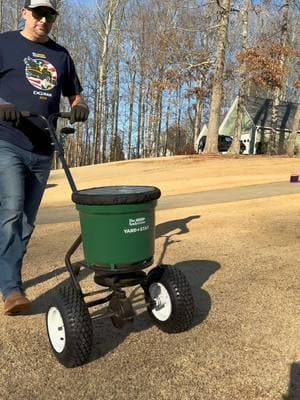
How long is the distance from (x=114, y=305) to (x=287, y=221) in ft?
15.1

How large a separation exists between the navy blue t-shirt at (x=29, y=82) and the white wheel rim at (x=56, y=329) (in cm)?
128

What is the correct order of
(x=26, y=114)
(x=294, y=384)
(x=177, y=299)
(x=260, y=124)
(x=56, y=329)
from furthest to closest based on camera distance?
(x=260, y=124) → (x=26, y=114) → (x=177, y=299) → (x=56, y=329) → (x=294, y=384)

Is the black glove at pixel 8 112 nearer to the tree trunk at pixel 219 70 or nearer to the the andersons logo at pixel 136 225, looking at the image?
the the andersons logo at pixel 136 225

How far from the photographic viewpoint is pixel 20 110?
3.72 metres

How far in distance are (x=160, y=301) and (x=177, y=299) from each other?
0.63 ft

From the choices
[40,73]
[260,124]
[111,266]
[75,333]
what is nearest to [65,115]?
[40,73]

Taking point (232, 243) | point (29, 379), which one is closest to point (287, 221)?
point (232, 243)

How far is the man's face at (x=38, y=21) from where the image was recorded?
365cm

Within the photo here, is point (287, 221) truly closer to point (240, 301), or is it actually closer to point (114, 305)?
point (240, 301)

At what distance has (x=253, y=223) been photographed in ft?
23.6

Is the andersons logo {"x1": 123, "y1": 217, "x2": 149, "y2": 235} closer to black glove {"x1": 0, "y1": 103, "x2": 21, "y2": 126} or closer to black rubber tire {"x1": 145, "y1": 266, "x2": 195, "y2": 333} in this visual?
black rubber tire {"x1": 145, "y1": 266, "x2": 195, "y2": 333}

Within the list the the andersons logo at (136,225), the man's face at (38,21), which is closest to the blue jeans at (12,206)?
the man's face at (38,21)

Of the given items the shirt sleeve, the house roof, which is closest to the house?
the house roof

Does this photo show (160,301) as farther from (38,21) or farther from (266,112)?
(266,112)
